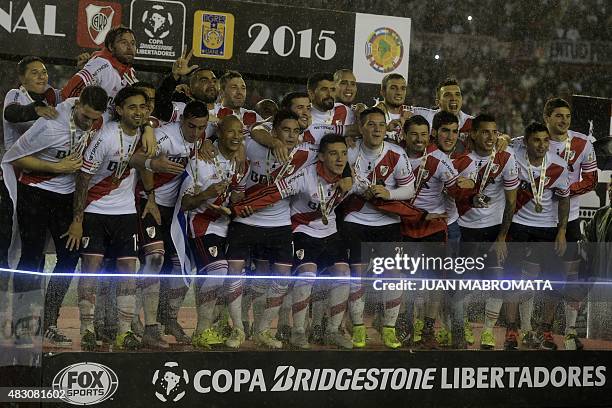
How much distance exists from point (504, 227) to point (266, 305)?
5.82 feet

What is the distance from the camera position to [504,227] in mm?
6492

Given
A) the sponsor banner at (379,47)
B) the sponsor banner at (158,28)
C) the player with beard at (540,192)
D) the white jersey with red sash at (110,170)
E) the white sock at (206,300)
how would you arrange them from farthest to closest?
the sponsor banner at (379,47)
the sponsor banner at (158,28)
the player with beard at (540,192)
the white jersey with red sash at (110,170)
the white sock at (206,300)

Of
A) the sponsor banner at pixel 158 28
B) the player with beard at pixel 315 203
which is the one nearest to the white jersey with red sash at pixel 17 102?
Result: the sponsor banner at pixel 158 28

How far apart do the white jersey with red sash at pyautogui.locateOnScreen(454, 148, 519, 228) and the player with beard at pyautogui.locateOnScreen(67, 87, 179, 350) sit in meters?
1.78

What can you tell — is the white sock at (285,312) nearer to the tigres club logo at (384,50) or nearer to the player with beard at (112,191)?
the player with beard at (112,191)

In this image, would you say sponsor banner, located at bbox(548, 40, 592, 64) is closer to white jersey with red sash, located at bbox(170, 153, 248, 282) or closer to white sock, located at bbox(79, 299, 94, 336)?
white jersey with red sash, located at bbox(170, 153, 248, 282)

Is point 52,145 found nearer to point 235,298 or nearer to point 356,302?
point 235,298

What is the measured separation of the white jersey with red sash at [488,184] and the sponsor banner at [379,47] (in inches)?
38.5

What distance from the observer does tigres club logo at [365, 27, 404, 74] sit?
7113mm

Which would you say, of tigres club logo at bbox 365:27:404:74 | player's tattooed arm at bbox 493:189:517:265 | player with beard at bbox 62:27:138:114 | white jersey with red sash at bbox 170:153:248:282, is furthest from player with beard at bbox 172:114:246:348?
player's tattooed arm at bbox 493:189:517:265

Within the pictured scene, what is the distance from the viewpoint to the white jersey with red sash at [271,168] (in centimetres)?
610

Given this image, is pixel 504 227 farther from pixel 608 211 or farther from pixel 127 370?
pixel 127 370

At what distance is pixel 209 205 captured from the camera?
6.05 metres

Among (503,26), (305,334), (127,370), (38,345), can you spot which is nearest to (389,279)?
(305,334)
